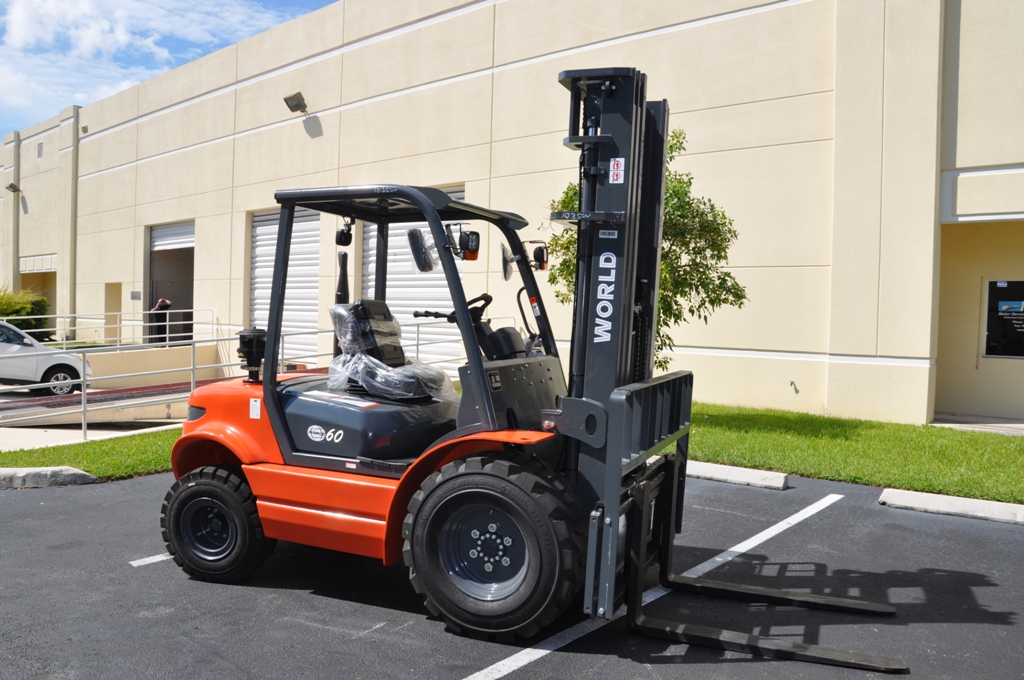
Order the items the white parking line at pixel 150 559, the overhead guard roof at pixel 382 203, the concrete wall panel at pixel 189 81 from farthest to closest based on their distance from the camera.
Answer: the concrete wall panel at pixel 189 81, the white parking line at pixel 150 559, the overhead guard roof at pixel 382 203

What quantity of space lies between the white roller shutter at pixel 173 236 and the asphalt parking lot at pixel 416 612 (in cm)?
2128

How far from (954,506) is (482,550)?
5248 millimetres

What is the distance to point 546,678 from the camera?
426cm

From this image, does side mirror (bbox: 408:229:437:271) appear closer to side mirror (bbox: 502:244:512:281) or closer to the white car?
side mirror (bbox: 502:244:512:281)

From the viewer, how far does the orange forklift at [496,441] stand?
4547 mm

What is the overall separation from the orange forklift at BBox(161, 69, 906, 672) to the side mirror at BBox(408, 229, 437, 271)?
13 millimetres

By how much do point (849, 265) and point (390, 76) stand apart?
12090mm

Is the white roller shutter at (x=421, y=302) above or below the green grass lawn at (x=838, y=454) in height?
above

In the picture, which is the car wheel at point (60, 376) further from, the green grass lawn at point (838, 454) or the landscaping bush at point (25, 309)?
the landscaping bush at point (25, 309)

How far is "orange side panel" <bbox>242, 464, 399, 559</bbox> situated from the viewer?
16.8ft

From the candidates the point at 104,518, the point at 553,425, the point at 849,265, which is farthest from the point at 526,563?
the point at 849,265

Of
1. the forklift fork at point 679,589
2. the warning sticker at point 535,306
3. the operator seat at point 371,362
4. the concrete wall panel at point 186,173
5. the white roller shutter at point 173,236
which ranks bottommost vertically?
the forklift fork at point 679,589

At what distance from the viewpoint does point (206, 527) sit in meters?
5.93

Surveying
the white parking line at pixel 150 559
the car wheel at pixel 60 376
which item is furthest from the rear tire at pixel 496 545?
the car wheel at pixel 60 376
